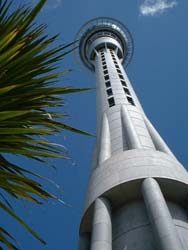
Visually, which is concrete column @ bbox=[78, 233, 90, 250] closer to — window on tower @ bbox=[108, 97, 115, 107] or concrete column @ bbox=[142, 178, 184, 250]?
concrete column @ bbox=[142, 178, 184, 250]

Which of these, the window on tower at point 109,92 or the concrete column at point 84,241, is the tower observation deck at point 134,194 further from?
the window on tower at point 109,92

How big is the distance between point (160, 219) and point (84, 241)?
21.9 feet

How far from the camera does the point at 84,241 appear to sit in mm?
18344

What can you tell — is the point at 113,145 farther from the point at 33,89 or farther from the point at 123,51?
the point at 123,51

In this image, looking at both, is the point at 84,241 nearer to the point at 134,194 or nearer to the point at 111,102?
the point at 134,194

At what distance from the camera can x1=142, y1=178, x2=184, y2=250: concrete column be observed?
472 inches

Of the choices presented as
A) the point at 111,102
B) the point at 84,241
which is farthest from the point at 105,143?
the point at 111,102

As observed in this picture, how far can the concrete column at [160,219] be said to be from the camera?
12.0 meters

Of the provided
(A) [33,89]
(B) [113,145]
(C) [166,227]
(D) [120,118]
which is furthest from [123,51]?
(A) [33,89]

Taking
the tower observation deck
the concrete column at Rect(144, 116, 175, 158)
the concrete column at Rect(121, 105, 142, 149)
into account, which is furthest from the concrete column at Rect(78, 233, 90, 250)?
the concrete column at Rect(144, 116, 175, 158)

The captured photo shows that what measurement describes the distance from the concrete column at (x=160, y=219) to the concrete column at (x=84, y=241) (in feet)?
16.2

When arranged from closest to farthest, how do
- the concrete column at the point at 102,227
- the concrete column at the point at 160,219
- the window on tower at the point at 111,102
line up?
1. the concrete column at the point at 160,219
2. the concrete column at the point at 102,227
3. the window on tower at the point at 111,102

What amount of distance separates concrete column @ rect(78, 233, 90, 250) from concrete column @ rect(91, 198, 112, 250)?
2.65m

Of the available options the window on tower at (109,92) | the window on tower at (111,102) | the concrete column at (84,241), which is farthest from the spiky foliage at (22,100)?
the window on tower at (109,92)
